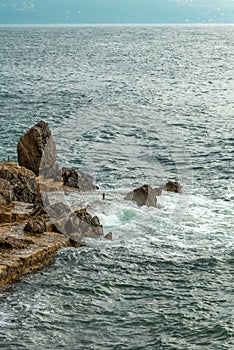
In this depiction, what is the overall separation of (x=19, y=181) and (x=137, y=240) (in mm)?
10488

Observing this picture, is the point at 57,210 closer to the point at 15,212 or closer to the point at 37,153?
the point at 15,212

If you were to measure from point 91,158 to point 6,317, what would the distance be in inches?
1489

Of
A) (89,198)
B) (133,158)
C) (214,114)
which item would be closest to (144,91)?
(214,114)

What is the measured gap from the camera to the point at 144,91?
113438 millimetres

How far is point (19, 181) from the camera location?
45.7 metres

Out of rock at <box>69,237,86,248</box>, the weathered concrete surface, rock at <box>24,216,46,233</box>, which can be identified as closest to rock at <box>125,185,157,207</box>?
rock at <box>69,237,86,248</box>

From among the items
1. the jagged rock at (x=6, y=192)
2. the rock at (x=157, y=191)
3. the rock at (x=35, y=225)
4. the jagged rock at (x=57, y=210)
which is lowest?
the rock at (x=35, y=225)

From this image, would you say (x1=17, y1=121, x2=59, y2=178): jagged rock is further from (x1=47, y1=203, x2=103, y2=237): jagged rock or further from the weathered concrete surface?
the weathered concrete surface

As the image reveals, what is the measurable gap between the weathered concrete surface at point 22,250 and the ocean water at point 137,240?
653 mm

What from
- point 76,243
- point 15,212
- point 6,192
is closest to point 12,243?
point 76,243

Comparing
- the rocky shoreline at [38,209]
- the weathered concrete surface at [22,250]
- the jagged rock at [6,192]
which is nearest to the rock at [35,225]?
the rocky shoreline at [38,209]

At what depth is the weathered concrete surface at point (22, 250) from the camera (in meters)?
33.9

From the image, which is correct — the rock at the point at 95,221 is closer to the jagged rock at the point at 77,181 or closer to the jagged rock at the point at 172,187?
the jagged rock at the point at 77,181

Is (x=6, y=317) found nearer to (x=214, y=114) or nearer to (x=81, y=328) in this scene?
(x=81, y=328)
